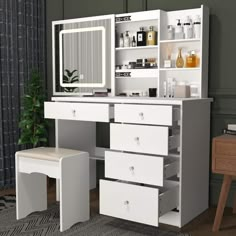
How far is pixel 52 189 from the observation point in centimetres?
371

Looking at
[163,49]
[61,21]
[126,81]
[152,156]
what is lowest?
[152,156]

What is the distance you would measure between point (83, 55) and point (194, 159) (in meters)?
1.40

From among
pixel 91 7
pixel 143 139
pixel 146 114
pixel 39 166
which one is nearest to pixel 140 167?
pixel 143 139

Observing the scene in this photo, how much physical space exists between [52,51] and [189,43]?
1.39 meters

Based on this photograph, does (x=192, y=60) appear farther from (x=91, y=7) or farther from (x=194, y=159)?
(x=91, y=7)

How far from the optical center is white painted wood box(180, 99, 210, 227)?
2.67 m

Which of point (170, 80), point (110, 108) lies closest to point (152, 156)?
point (110, 108)

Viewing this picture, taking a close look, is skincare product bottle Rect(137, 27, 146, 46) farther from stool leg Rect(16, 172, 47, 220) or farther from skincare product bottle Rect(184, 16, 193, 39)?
stool leg Rect(16, 172, 47, 220)

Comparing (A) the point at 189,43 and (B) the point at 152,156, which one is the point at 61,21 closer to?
(A) the point at 189,43

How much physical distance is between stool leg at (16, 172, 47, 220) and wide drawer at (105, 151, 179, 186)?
57 cm

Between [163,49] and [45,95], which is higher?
[163,49]

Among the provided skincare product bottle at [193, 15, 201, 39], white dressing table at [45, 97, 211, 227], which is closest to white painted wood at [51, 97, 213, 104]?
white dressing table at [45, 97, 211, 227]

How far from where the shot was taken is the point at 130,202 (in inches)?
105

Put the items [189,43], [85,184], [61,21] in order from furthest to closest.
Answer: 1. [61,21]
2. [189,43]
3. [85,184]
